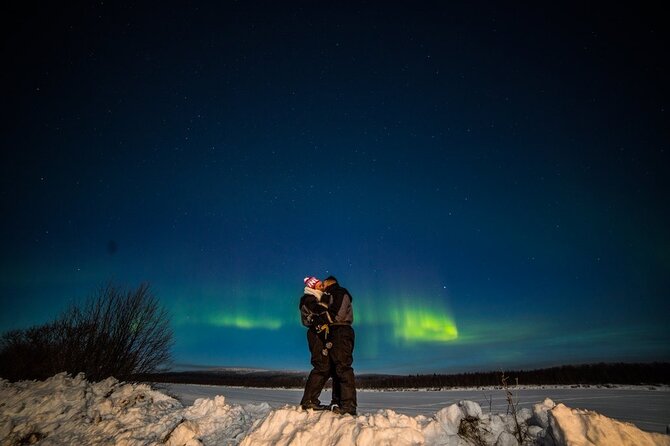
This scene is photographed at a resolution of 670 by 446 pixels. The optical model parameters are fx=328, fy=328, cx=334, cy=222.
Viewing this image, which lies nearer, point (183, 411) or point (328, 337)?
point (328, 337)

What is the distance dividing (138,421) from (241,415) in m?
2.03

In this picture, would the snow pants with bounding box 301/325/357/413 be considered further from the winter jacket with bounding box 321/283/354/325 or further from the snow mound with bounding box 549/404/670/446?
the snow mound with bounding box 549/404/670/446

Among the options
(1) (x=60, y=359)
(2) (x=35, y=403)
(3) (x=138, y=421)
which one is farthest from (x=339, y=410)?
(1) (x=60, y=359)

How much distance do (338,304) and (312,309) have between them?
1.60ft

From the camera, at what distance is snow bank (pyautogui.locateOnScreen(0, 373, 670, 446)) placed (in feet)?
12.1

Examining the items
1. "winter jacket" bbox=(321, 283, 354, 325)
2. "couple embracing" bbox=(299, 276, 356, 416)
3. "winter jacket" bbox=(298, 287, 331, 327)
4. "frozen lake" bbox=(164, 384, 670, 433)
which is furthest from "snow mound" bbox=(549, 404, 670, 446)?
Result: "winter jacket" bbox=(298, 287, 331, 327)

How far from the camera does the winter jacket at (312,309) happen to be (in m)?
5.72

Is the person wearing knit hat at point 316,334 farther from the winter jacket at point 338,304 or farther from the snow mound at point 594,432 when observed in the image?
the snow mound at point 594,432

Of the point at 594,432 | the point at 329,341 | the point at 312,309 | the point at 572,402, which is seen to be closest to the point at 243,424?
the point at 329,341

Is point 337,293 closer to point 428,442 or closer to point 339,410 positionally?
point 339,410

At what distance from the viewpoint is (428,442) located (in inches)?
169

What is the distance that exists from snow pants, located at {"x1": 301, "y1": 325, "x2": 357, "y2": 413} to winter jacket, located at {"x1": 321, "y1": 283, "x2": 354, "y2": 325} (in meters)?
0.12

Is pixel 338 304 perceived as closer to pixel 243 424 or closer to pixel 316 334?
pixel 316 334

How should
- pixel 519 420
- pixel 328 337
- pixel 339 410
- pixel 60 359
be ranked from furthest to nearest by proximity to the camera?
pixel 60 359 → pixel 328 337 → pixel 339 410 → pixel 519 420
